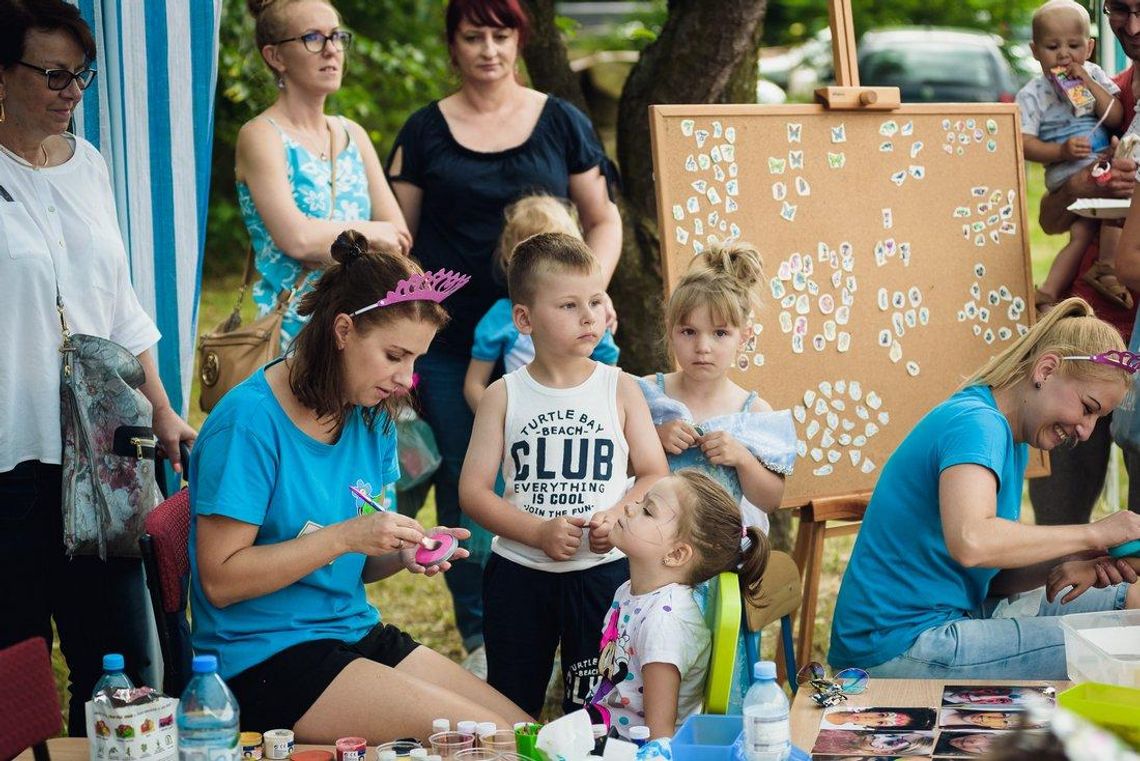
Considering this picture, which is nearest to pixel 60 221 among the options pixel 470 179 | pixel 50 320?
pixel 50 320

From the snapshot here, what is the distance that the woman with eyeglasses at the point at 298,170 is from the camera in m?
3.82

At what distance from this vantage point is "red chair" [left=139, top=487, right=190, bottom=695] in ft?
9.03

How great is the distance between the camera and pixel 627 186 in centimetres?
531

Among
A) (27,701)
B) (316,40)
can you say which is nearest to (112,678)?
(27,701)

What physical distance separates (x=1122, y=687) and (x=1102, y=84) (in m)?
2.67

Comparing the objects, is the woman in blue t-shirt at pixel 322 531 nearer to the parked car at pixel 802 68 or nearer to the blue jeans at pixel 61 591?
the blue jeans at pixel 61 591

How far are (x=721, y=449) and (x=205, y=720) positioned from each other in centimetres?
154

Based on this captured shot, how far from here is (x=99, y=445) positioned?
3043 millimetres

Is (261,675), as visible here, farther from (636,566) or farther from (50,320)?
(50,320)

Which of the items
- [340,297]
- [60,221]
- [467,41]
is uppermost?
[467,41]

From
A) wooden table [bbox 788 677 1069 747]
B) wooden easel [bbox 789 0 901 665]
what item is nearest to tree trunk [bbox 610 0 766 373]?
wooden easel [bbox 789 0 901 665]

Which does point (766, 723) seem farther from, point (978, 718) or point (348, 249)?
point (348, 249)

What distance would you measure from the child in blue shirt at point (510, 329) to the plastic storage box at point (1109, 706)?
6.26 ft

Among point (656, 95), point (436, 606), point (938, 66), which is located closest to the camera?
point (656, 95)
